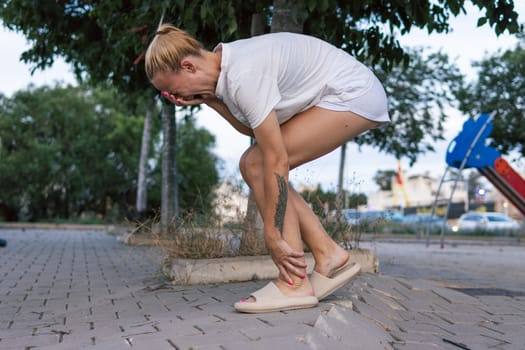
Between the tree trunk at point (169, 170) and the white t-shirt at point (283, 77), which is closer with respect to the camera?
the white t-shirt at point (283, 77)

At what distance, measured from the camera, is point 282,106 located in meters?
2.88

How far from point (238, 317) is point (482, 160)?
1319cm

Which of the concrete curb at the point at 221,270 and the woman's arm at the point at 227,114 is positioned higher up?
the woman's arm at the point at 227,114

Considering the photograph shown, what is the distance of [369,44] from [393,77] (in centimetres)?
1182

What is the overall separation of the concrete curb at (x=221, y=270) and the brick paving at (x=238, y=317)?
0.51ft

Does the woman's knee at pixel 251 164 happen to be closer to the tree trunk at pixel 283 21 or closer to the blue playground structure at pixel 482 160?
the tree trunk at pixel 283 21

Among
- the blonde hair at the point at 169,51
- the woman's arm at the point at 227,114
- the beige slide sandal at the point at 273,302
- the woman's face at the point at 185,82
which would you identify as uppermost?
the blonde hair at the point at 169,51

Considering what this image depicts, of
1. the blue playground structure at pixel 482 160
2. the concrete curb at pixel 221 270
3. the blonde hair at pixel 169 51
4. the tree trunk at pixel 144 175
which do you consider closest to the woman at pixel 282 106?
the blonde hair at pixel 169 51

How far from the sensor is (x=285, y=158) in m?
2.82

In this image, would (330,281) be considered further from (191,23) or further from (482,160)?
(482,160)

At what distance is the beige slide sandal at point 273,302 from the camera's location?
2.96m

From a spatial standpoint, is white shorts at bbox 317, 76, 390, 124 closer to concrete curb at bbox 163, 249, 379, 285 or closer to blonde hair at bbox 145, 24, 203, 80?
blonde hair at bbox 145, 24, 203, 80

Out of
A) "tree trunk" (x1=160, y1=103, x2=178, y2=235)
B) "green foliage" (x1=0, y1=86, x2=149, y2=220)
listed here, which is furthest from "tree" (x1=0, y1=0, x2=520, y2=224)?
"green foliage" (x1=0, y1=86, x2=149, y2=220)

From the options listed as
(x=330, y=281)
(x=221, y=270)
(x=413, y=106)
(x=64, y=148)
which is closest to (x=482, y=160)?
(x=413, y=106)
